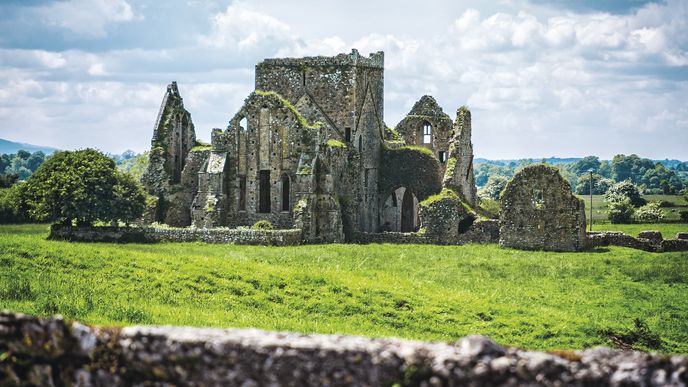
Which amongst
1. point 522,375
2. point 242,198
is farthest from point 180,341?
point 242,198

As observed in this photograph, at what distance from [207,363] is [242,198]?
3993 centimetres

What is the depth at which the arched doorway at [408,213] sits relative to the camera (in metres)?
60.0

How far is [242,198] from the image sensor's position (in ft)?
158

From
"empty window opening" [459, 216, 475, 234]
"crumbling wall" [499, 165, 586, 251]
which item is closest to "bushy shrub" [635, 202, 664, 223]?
"empty window opening" [459, 216, 475, 234]

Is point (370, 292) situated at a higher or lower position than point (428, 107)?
lower

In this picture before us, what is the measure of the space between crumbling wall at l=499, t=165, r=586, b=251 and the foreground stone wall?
119 feet

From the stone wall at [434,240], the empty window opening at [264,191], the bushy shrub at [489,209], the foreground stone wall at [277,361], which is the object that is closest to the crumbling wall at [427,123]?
the bushy shrub at [489,209]

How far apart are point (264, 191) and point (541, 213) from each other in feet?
51.0

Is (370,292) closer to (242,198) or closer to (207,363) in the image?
(207,363)

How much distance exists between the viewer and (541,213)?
1747 inches

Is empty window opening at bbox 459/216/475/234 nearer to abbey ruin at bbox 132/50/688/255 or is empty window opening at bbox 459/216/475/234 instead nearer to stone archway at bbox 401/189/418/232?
abbey ruin at bbox 132/50/688/255

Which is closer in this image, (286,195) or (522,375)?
(522,375)

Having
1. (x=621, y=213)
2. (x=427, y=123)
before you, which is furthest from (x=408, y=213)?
(x=621, y=213)

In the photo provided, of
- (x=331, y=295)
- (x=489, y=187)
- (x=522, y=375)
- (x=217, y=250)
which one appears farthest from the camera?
(x=489, y=187)
